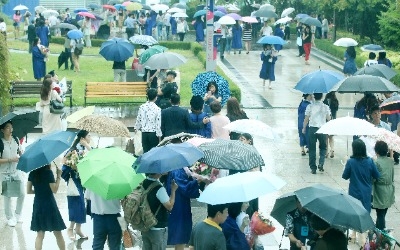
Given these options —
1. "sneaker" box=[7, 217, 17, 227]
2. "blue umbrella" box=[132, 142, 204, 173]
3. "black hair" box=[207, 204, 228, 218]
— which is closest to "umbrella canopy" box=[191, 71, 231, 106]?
"sneaker" box=[7, 217, 17, 227]

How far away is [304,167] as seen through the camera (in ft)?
54.7

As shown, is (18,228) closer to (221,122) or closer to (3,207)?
(3,207)

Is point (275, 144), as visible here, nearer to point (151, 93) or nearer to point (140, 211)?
point (151, 93)

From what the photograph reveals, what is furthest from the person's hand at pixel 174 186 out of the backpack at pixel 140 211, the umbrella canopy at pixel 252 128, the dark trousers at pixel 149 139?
the dark trousers at pixel 149 139

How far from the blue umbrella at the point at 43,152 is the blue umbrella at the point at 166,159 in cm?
126

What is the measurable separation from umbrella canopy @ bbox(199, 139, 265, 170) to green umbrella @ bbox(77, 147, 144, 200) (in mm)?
1009

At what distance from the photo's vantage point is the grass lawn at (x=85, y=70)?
79.7 ft

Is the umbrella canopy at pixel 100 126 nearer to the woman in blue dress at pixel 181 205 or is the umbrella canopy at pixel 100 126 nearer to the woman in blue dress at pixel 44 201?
the woman in blue dress at pixel 44 201

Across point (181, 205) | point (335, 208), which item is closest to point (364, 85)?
point (181, 205)

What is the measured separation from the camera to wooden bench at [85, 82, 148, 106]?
2219 centimetres

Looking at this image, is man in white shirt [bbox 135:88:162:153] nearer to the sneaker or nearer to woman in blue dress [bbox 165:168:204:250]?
the sneaker

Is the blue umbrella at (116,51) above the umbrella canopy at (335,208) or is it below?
below

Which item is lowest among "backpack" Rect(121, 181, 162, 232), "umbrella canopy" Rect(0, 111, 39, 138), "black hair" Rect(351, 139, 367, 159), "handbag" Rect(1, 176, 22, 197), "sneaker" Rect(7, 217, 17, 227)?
"sneaker" Rect(7, 217, 17, 227)

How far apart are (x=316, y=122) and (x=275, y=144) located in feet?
9.84
